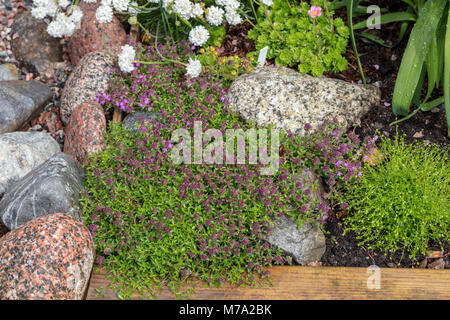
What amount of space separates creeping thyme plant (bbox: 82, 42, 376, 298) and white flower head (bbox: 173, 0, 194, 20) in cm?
67

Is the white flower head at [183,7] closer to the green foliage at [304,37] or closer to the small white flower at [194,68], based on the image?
the small white flower at [194,68]

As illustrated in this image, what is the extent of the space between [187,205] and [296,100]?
3.98 feet

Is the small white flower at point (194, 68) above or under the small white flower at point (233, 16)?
under

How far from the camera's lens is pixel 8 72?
13.8 feet

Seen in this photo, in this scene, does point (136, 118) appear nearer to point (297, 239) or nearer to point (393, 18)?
point (297, 239)

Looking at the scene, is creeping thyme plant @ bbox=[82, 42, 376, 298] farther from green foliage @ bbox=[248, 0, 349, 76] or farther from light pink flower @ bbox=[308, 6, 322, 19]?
A: light pink flower @ bbox=[308, 6, 322, 19]

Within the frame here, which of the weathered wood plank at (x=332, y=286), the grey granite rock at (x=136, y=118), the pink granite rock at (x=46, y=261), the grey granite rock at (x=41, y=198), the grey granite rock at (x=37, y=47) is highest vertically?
the grey granite rock at (x=37, y=47)

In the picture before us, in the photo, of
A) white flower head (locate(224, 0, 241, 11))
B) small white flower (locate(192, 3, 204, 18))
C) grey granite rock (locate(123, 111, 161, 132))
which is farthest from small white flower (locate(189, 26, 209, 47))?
grey granite rock (locate(123, 111, 161, 132))

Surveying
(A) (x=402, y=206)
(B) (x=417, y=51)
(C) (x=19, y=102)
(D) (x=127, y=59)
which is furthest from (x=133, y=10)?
(A) (x=402, y=206)

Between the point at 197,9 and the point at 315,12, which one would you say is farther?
the point at 315,12

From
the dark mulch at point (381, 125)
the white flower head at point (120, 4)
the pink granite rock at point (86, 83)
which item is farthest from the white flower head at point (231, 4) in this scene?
the pink granite rock at point (86, 83)

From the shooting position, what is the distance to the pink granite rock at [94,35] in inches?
158

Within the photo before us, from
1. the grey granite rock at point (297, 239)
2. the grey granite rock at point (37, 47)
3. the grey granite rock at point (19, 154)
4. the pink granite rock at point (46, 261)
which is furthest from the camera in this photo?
the grey granite rock at point (37, 47)

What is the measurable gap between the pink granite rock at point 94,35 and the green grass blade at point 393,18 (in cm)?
213
